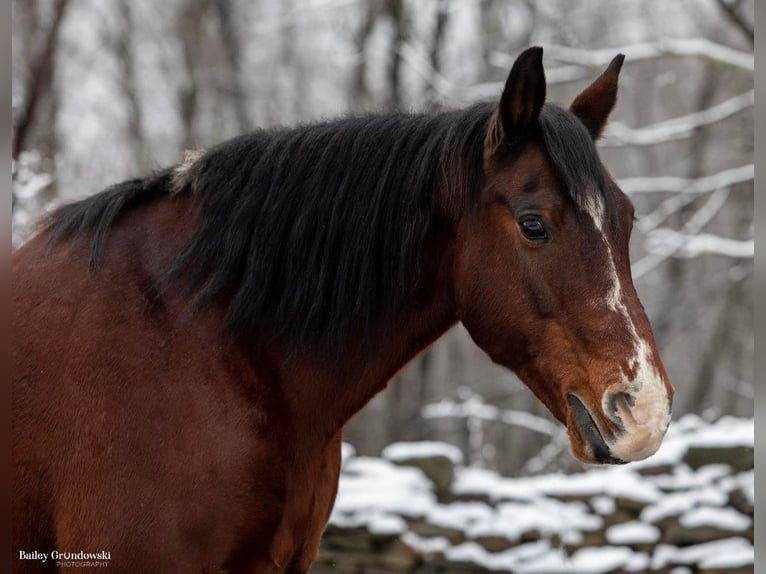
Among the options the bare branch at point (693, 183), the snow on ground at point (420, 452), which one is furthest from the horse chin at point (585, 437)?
the bare branch at point (693, 183)

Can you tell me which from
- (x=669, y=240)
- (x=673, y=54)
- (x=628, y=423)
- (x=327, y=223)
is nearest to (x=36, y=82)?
(x=673, y=54)

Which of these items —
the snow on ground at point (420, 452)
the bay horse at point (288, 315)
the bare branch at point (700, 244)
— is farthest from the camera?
the bare branch at point (700, 244)

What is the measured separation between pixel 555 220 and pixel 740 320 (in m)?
14.2

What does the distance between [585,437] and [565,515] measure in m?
4.33

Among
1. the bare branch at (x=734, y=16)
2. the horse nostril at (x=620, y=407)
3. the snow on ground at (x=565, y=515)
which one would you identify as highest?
the bare branch at (x=734, y=16)

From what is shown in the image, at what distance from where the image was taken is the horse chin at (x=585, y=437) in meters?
2.54

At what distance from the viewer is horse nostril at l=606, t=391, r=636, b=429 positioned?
2465mm

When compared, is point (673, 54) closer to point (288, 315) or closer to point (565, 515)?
point (565, 515)

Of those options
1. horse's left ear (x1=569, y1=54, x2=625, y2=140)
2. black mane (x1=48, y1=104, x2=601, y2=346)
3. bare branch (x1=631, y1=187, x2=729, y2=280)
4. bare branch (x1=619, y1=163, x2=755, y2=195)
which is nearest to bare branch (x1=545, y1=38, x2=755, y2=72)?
bare branch (x1=619, y1=163, x2=755, y2=195)

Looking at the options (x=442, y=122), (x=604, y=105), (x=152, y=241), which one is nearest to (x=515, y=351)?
(x=442, y=122)

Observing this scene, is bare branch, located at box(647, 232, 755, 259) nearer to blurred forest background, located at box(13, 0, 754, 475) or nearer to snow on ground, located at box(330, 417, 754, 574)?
blurred forest background, located at box(13, 0, 754, 475)

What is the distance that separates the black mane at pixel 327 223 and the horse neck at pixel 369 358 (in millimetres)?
55

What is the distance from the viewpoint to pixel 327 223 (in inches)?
116

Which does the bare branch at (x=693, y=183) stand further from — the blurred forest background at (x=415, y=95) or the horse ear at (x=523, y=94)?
the horse ear at (x=523, y=94)
